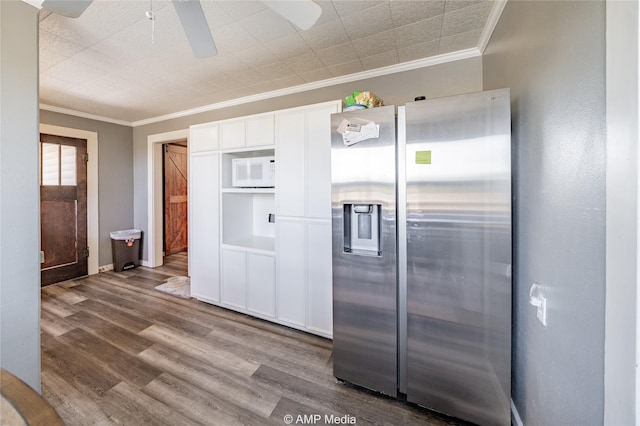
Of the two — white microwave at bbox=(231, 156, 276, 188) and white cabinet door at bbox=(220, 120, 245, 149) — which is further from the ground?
white cabinet door at bbox=(220, 120, 245, 149)

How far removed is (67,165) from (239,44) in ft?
11.7

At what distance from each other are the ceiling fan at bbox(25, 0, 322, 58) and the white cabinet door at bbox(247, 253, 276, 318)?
6.29ft

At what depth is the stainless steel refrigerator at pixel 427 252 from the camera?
1385 mm

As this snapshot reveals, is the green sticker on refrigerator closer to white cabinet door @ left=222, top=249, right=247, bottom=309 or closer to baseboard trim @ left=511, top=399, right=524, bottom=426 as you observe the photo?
baseboard trim @ left=511, top=399, right=524, bottom=426

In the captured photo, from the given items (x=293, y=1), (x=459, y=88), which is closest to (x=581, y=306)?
(x=293, y=1)

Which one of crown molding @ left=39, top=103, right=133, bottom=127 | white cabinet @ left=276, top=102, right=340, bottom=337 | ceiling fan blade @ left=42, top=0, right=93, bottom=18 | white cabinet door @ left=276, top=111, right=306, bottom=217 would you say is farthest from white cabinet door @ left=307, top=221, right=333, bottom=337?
crown molding @ left=39, top=103, right=133, bottom=127

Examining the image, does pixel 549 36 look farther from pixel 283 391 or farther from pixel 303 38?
pixel 283 391

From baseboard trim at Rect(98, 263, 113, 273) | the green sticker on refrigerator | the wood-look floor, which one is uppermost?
the green sticker on refrigerator

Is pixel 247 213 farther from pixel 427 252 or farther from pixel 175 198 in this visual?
pixel 175 198

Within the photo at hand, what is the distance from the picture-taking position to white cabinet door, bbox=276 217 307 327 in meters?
2.46

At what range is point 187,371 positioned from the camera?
196 centimetres

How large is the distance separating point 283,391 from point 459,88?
2867mm

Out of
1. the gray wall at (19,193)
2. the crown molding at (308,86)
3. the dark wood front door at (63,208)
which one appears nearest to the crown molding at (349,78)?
the crown molding at (308,86)

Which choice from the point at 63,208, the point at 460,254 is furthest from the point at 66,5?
the point at 63,208
